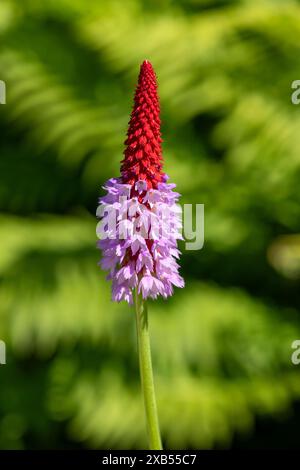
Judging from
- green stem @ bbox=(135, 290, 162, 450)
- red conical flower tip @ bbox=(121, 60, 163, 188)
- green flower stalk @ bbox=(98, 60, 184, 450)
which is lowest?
green stem @ bbox=(135, 290, 162, 450)

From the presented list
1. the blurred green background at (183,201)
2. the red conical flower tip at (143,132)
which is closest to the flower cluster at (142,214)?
the red conical flower tip at (143,132)

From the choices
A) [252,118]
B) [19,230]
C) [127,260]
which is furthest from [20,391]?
[127,260]

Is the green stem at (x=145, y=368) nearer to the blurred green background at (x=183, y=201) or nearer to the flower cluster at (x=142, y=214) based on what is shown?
the flower cluster at (x=142, y=214)

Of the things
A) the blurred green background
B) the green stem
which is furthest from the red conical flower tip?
the blurred green background

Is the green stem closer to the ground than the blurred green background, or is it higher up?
closer to the ground

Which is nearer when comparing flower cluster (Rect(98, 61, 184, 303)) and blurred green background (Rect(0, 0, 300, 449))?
flower cluster (Rect(98, 61, 184, 303))

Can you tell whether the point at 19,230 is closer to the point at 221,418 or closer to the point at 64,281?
the point at 64,281

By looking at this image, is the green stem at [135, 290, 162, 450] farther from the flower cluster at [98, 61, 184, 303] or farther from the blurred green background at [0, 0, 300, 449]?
the blurred green background at [0, 0, 300, 449]
